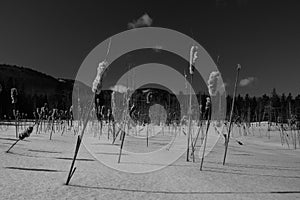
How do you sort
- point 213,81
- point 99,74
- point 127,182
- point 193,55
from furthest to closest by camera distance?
1. point 193,55
2. point 213,81
3. point 127,182
4. point 99,74

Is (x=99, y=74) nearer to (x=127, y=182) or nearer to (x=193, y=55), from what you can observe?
(x=127, y=182)

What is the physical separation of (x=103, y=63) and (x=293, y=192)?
102 inches

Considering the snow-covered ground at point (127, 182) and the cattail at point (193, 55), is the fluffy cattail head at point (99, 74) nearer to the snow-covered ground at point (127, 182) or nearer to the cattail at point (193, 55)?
the snow-covered ground at point (127, 182)

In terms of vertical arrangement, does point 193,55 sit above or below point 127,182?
above

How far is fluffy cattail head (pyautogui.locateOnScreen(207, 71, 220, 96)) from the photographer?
Result: 3811mm

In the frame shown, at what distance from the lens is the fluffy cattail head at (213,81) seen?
381cm

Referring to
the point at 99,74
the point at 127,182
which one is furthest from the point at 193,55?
the point at 127,182

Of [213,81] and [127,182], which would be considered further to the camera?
[213,81]

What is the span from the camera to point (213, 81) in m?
3.83

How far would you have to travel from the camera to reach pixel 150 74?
→ 662cm

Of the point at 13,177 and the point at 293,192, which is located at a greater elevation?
the point at 13,177

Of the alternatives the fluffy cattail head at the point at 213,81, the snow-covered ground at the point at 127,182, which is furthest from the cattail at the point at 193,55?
the snow-covered ground at the point at 127,182

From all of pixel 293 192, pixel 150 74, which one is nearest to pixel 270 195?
pixel 293 192

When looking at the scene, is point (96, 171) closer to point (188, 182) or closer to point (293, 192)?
point (188, 182)
